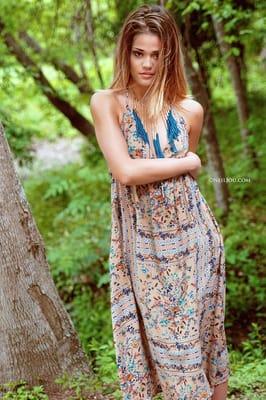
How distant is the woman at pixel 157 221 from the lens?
2619 millimetres

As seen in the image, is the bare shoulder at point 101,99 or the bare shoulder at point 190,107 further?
the bare shoulder at point 190,107

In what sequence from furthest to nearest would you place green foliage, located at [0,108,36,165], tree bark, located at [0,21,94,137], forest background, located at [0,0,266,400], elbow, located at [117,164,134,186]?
1. tree bark, located at [0,21,94,137]
2. green foliage, located at [0,108,36,165]
3. forest background, located at [0,0,266,400]
4. elbow, located at [117,164,134,186]

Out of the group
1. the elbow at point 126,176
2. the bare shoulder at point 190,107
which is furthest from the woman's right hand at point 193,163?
the elbow at point 126,176

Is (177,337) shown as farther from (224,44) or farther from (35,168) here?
(35,168)

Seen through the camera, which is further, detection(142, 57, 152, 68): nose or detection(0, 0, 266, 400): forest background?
detection(0, 0, 266, 400): forest background

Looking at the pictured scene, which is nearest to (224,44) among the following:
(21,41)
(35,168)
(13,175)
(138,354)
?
(21,41)

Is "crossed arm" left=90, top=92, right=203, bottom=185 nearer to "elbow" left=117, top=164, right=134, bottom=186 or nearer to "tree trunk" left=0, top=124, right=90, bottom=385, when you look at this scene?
"elbow" left=117, top=164, right=134, bottom=186

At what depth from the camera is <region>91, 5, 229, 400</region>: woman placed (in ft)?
8.59

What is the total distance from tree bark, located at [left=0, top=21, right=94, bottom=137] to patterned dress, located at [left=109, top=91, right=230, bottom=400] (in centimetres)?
406

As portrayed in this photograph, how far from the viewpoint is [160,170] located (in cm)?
257

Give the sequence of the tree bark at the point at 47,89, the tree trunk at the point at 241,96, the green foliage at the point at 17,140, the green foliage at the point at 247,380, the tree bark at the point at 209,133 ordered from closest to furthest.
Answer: the green foliage at the point at 247,380
the green foliage at the point at 17,140
the tree bark at the point at 209,133
the tree bark at the point at 47,89
the tree trunk at the point at 241,96

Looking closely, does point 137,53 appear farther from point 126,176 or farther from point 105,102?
point 126,176

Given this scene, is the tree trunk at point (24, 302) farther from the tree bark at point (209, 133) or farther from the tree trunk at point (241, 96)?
the tree trunk at point (241, 96)

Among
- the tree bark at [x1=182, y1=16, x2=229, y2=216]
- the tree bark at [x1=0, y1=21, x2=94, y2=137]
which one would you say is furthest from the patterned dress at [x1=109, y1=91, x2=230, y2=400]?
the tree bark at [x1=0, y1=21, x2=94, y2=137]
